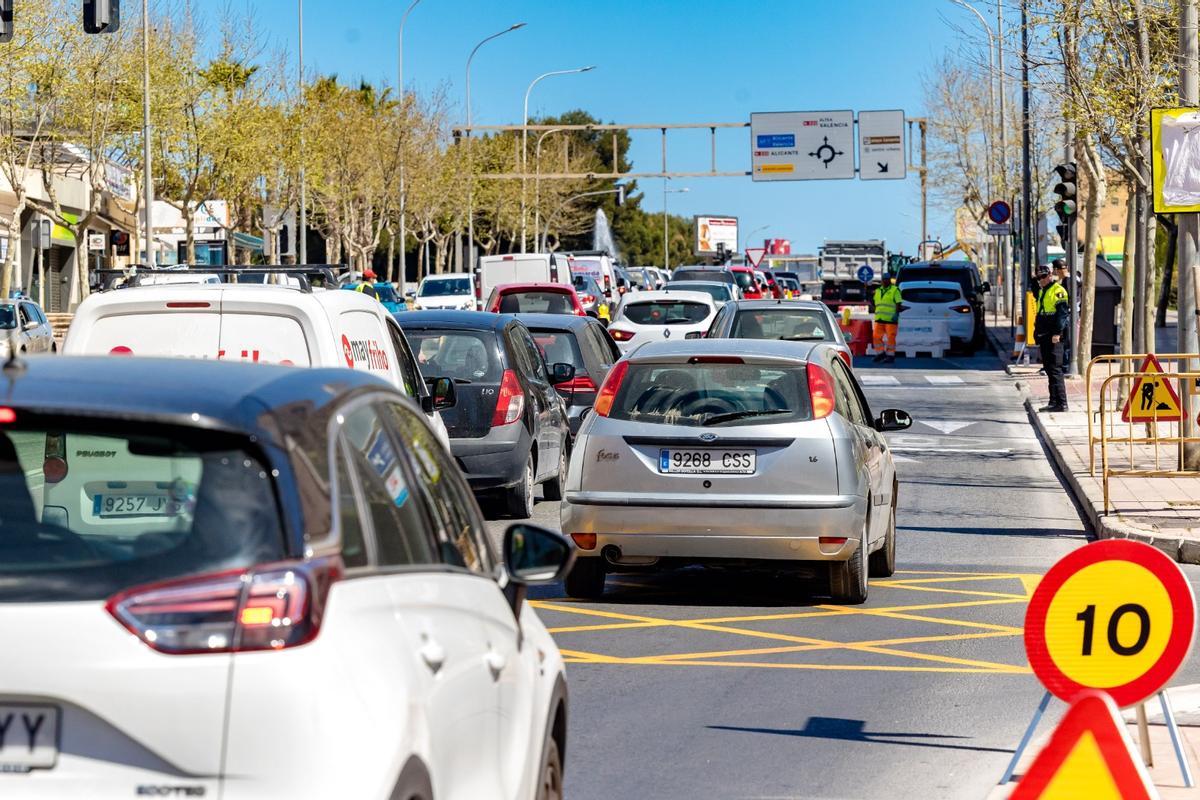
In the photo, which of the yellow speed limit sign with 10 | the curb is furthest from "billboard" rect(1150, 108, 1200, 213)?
the yellow speed limit sign with 10

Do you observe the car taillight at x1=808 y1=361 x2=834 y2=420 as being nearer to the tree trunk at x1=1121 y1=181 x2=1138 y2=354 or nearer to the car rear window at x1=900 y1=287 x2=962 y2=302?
the tree trunk at x1=1121 y1=181 x2=1138 y2=354

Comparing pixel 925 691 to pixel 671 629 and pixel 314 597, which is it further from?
pixel 314 597

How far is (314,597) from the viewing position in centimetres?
324

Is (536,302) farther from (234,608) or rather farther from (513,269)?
(234,608)

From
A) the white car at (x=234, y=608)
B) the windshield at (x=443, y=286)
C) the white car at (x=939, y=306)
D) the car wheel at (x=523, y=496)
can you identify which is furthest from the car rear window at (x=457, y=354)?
the windshield at (x=443, y=286)

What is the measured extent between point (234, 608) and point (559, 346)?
15652 millimetres

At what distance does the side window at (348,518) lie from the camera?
11.4 feet

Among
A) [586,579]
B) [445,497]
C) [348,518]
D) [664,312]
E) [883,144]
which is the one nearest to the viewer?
[348,518]

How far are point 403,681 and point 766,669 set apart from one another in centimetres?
559

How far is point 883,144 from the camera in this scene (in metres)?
71.4

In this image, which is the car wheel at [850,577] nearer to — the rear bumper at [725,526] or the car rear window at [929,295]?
the rear bumper at [725,526]

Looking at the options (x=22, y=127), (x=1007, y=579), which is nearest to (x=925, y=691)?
(x=1007, y=579)

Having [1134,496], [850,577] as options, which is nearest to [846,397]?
[850,577]

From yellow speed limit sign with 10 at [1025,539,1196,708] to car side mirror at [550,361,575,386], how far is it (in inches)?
429
